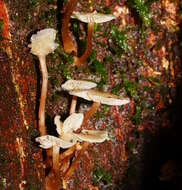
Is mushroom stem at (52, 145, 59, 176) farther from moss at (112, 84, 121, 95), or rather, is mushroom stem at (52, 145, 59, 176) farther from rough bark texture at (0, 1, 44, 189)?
moss at (112, 84, 121, 95)

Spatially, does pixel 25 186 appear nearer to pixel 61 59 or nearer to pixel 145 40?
pixel 61 59

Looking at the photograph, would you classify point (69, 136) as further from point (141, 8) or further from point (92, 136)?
point (141, 8)

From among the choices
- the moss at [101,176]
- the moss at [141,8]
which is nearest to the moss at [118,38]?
the moss at [141,8]

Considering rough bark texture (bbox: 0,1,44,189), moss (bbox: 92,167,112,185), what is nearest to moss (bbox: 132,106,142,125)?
moss (bbox: 92,167,112,185)

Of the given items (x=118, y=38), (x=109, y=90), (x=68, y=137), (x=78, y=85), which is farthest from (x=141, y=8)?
(x=68, y=137)

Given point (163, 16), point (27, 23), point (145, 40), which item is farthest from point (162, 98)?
point (27, 23)

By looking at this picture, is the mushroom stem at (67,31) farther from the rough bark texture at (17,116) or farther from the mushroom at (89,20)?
the rough bark texture at (17,116)
